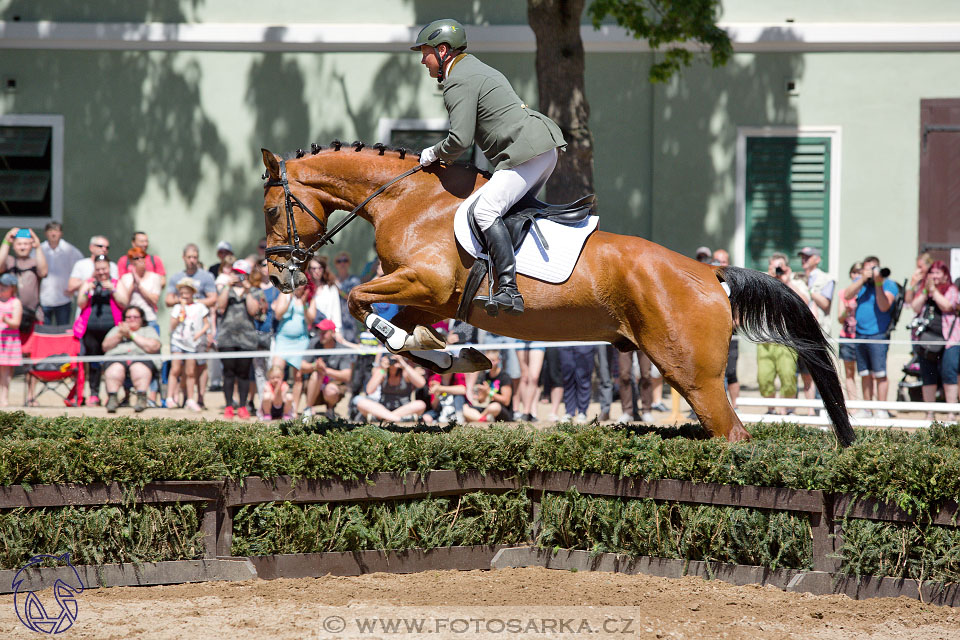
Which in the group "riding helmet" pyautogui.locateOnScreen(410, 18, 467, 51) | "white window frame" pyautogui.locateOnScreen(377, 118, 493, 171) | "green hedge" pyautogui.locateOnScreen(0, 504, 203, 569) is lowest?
"green hedge" pyautogui.locateOnScreen(0, 504, 203, 569)

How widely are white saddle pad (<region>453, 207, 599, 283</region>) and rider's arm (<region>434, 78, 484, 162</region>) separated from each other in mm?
404

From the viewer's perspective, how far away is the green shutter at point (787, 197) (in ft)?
49.3

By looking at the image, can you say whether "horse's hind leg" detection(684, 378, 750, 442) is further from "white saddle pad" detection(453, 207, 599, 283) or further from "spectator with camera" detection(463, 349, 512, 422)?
"spectator with camera" detection(463, 349, 512, 422)

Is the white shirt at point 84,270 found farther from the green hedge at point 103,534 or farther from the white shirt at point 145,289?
the green hedge at point 103,534

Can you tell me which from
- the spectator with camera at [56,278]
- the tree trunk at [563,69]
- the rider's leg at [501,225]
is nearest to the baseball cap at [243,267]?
the spectator with camera at [56,278]

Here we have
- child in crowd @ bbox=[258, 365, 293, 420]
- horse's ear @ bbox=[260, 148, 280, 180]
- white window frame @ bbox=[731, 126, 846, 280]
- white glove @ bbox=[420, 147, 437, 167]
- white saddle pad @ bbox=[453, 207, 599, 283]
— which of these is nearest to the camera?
white saddle pad @ bbox=[453, 207, 599, 283]

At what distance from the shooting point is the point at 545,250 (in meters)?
5.99

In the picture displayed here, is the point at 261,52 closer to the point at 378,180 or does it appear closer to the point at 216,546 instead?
the point at 378,180

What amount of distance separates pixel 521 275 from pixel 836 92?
1089 cm

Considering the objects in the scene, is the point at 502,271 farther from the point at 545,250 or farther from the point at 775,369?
the point at 775,369

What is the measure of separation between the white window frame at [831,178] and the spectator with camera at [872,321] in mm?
3304

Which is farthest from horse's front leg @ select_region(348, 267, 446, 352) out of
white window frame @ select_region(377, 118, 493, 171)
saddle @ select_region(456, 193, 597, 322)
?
white window frame @ select_region(377, 118, 493, 171)

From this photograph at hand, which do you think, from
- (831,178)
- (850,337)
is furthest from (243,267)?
(831,178)

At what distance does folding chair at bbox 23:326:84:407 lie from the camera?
38.3 ft
